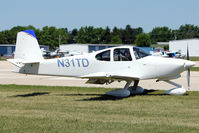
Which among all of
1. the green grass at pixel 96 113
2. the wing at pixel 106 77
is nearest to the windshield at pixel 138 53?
the wing at pixel 106 77

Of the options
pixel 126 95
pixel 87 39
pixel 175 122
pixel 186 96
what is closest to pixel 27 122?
pixel 175 122

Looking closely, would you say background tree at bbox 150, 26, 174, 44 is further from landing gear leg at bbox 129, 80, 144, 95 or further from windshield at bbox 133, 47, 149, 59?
windshield at bbox 133, 47, 149, 59

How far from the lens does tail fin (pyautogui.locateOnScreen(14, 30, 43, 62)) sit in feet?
44.9

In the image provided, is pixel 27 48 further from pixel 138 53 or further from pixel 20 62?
pixel 138 53

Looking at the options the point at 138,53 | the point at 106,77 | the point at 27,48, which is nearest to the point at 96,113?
the point at 106,77

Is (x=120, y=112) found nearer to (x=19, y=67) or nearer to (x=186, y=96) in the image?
(x=186, y=96)

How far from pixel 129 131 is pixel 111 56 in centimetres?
597

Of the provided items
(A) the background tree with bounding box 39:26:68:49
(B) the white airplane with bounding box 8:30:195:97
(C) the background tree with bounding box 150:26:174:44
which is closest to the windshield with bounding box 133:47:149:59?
(B) the white airplane with bounding box 8:30:195:97

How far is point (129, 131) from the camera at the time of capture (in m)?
7.27

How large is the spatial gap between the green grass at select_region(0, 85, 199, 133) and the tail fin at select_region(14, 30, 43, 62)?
1586mm

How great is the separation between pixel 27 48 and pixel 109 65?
348cm

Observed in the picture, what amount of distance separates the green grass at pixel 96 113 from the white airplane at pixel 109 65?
81 centimetres

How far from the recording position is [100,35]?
158m

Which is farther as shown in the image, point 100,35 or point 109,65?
point 100,35
